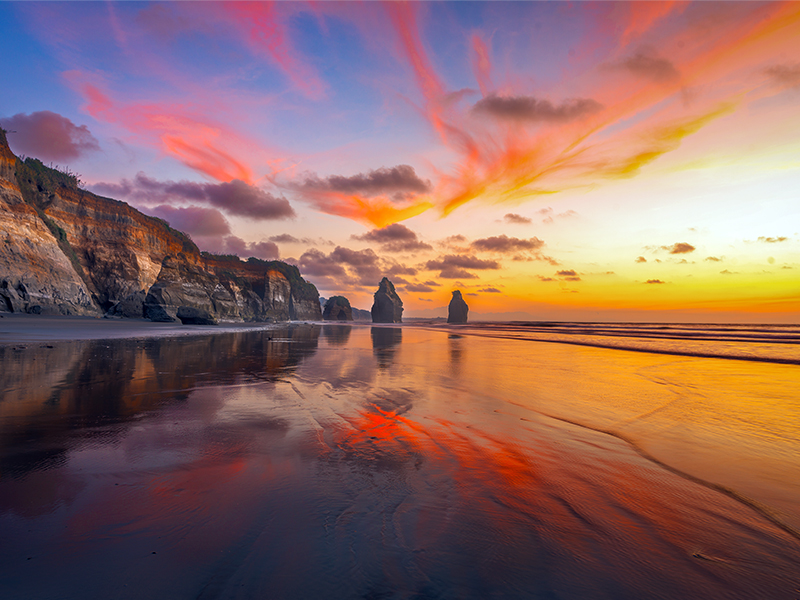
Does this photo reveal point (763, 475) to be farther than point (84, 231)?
No

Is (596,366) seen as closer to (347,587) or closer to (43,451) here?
(347,587)

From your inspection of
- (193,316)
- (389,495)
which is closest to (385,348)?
(389,495)

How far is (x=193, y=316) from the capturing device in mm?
46375

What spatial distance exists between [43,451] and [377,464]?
16.3ft

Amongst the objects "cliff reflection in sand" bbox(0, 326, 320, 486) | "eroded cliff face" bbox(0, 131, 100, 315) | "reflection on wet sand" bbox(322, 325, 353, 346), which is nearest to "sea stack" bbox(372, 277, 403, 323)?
"reflection on wet sand" bbox(322, 325, 353, 346)

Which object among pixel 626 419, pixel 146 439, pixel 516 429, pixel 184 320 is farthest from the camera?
pixel 184 320

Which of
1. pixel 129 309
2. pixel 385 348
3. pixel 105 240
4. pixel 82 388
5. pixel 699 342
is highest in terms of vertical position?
pixel 105 240

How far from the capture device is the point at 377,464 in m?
4.79

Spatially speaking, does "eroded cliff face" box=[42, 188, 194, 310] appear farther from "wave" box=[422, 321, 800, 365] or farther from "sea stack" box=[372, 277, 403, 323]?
"sea stack" box=[372, 277, 403, 323]

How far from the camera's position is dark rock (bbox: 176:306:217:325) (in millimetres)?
45938

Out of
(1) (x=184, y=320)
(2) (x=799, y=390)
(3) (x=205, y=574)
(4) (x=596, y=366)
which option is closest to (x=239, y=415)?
(3) (x=205, y=574)

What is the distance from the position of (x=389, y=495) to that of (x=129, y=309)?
59.2 m

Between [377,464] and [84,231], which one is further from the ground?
[84,231]

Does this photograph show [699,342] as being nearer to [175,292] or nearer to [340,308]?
[175,292]
